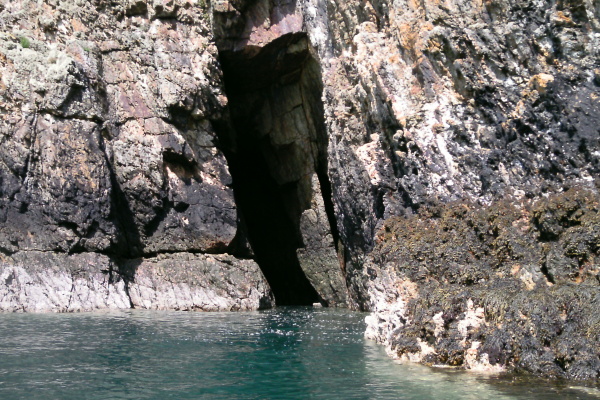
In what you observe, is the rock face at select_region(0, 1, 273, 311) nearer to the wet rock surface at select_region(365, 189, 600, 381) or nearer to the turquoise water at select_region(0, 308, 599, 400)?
the turquoise water at select_region(0, 308, 599, 400)

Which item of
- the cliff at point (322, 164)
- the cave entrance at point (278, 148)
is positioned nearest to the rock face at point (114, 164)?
the cliff at point (322, 164)

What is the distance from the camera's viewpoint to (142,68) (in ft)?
96.7

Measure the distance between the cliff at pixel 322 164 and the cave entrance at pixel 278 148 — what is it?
12 centimetres

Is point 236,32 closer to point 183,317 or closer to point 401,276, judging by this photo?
point 183,317

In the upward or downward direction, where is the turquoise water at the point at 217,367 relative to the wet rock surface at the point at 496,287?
downward

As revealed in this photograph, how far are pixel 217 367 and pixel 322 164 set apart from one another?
21065 mm

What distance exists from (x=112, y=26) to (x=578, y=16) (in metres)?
21.5

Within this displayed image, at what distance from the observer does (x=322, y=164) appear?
3266cm

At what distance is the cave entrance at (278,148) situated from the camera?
3141 cm

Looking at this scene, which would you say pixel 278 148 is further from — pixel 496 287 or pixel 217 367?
pixel 217 367

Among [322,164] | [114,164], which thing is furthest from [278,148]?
[114,164]

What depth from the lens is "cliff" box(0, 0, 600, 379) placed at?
13531 millimetres

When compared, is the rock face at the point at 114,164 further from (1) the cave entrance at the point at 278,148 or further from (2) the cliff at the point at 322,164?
(1) the cave entrance at the point at 278,148

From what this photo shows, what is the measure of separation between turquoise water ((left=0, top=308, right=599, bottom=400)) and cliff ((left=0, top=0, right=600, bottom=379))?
1.24m
